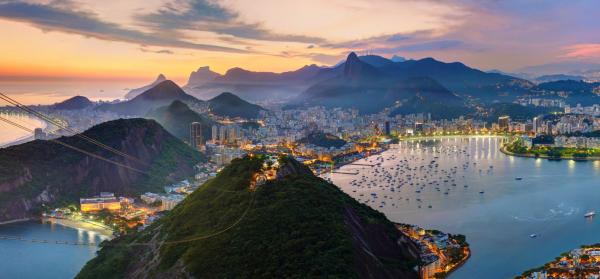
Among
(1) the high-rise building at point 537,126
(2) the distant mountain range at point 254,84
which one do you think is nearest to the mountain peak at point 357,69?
(2) the distant mountain range at point 254,84

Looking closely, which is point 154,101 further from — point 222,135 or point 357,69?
point 357,69

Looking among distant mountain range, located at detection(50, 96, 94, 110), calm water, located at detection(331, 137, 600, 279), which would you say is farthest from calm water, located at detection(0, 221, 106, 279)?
distant mountain range, located at detection(50, 96, 94, 110)

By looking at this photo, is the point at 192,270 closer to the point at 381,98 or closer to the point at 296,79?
the point at 381,98

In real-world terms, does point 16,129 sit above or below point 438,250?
above

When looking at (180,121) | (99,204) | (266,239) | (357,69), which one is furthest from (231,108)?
(266,239)

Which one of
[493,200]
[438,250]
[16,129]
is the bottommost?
[438,250]

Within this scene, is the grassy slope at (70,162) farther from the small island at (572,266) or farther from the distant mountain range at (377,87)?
the distant mountain range at (377,87)
